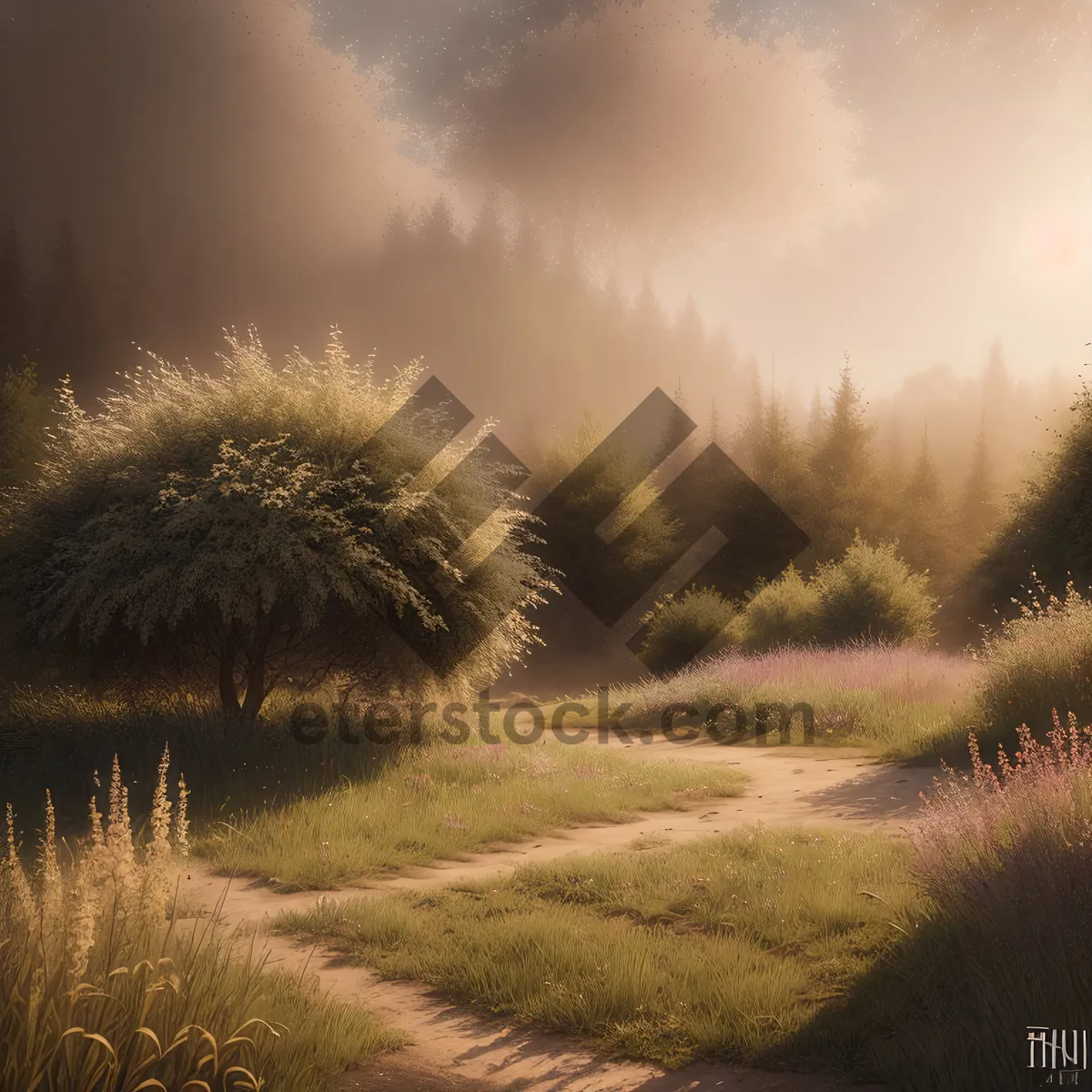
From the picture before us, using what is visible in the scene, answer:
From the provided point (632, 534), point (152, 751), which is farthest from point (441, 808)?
point (632, 534)

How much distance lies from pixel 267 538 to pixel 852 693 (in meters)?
11.4

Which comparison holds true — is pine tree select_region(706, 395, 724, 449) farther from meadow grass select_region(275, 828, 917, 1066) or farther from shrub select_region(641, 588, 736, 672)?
meadow grass select_region(275, 828, 917, 1066)

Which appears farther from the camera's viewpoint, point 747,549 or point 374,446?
point 747,549

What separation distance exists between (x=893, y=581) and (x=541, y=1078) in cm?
2252

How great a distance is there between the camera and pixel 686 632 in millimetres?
26906

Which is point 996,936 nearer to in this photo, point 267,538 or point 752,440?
point 267,538

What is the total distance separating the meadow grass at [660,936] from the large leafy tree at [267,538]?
17.6 ft

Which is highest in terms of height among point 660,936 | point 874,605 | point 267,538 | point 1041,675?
point 874,605

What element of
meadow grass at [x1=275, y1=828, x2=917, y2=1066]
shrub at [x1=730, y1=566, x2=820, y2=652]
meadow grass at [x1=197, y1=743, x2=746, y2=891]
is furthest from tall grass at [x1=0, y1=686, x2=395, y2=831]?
shrub at [x1=730, y1=566, x2=820, y2=652]

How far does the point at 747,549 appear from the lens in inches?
1570

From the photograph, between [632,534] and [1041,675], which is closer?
[1041,675]

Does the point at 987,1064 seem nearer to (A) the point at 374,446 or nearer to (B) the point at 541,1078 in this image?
(B) the point at 541,1078

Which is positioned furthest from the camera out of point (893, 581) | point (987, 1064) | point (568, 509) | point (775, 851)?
point (568, 509)

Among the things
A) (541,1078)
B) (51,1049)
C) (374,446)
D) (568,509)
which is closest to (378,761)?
(374,446)
